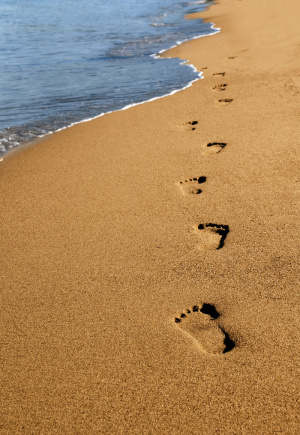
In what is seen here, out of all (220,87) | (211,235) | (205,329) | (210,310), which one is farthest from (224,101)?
(205,329)

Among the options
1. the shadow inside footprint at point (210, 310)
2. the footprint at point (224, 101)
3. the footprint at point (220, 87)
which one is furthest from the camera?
the footprint at point (220, 87)

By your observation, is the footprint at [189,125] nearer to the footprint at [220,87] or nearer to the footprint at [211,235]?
the footprint at [220,87]

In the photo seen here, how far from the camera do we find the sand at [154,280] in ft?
5.69

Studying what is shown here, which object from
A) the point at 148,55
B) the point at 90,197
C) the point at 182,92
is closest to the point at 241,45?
the point at 148,55

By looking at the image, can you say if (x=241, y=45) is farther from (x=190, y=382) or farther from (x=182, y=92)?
(x=190, y=382)

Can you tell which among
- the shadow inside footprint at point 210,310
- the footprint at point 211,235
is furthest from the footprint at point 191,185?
the shadow inside footprint at point 210,310

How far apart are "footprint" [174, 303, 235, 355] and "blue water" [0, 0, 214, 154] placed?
3.00 meters

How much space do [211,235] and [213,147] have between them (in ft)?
4.91

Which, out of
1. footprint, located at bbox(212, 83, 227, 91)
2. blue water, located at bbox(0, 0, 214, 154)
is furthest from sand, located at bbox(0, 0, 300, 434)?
footprint, located at bbox(212, 83, 227, 91)

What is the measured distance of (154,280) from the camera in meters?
2.39

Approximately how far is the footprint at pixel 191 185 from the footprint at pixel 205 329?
1.26 m

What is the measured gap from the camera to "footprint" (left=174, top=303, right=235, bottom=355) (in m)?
1.96

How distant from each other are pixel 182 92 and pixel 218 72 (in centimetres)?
112

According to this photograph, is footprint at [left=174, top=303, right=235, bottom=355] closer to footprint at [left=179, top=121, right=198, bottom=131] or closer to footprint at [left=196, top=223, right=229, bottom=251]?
footprint at [left=196, top=223, right=229, bottom=251]
